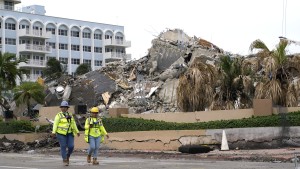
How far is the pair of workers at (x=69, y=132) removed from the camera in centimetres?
1608

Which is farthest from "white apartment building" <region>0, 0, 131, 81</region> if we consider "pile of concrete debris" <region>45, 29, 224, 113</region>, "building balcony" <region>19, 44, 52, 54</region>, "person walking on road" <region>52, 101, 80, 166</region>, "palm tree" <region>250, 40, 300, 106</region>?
"person walking on road" <region>52, 101, 80, 166</region>

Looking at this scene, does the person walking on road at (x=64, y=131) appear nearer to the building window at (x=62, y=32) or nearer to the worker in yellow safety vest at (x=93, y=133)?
the worker in yellow safety vest at (x=93, y=133)

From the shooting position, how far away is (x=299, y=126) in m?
20.6

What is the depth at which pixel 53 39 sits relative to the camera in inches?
3546

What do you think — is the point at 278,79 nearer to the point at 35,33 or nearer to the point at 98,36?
the point at 35,33

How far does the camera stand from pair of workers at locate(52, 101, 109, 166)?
16.1m

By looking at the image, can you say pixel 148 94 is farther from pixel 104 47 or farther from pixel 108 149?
pixel 104 47

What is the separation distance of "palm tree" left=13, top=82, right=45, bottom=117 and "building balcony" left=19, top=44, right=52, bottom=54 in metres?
52.7

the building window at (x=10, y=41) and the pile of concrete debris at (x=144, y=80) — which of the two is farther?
the building window at (x=10, y=41)

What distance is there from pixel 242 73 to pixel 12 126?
12328 mm

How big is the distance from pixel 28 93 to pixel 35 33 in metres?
55.3

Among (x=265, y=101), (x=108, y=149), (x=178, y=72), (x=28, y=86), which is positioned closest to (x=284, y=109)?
(x=265, y=101)

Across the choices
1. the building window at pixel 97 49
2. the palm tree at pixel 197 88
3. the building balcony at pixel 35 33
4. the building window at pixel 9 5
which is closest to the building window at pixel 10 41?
the building balcony at pixel 35 33

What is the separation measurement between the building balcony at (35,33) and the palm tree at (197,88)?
62.9 m
